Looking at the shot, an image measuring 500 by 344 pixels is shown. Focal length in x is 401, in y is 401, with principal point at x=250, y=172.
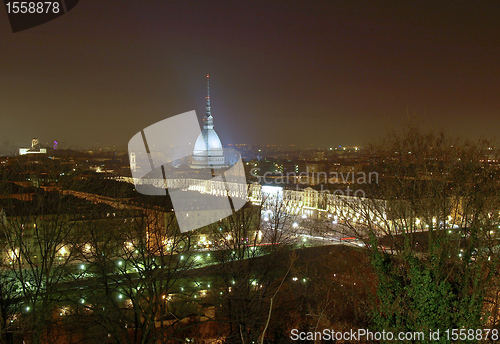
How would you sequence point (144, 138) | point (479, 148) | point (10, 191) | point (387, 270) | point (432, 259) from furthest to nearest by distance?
point (144, 138), point (10, 191), point (479, 148), point (387, 270), point (432, 259)

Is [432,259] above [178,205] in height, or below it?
above

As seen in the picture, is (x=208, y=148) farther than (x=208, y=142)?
No

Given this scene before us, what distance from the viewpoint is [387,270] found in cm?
370

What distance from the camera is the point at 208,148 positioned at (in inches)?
1853

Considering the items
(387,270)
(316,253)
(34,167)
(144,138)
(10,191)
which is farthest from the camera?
(144,138)

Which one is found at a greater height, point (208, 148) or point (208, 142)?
point (208, 142)

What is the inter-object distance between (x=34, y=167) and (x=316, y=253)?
6.86 m

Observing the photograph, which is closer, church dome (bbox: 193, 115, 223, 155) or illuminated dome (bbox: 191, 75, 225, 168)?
illuminated dome (bbox: 191, 75, 225, 168)

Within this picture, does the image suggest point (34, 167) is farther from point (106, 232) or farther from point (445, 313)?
point (445, 313)

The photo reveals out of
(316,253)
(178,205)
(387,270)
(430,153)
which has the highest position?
(430,153)

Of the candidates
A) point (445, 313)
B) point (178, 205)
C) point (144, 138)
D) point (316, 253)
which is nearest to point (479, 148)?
point (445, 313)

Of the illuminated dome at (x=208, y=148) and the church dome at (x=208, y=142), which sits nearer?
the illuminated dome at (x=208, y=148)

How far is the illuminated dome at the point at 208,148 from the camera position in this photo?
45406 mm

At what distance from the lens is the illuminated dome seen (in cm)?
4541
